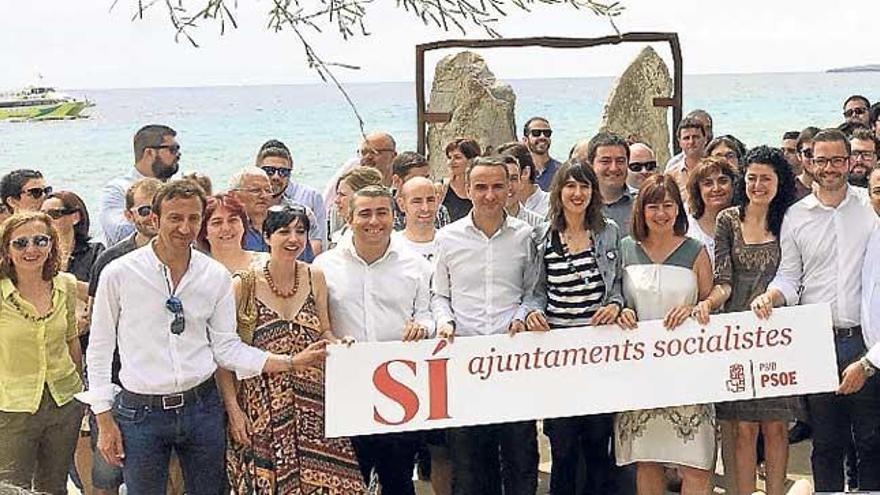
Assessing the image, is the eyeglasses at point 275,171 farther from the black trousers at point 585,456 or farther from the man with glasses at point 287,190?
the black trousers at point 585,456

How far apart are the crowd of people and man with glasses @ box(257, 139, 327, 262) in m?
0.75

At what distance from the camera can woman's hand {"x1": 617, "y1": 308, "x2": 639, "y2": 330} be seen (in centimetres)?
466

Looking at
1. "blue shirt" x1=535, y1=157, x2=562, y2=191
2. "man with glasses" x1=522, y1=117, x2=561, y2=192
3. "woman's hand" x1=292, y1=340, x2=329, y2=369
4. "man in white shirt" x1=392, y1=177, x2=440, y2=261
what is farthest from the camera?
"man with glasses" x1=522, y1=117, x2=561, y2=192

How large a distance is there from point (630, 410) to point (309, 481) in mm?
1406

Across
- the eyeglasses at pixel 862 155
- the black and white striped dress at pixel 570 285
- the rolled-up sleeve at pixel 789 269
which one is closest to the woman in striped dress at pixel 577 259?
the black and white striped dress at pixel 570 285

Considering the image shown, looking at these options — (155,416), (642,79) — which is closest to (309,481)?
(155,416)

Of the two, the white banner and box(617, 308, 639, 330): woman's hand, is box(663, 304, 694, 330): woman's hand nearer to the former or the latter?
the white banner

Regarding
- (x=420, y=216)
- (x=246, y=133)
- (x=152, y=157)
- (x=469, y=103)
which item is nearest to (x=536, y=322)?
(x=420, y=216)

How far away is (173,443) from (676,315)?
2.13 m

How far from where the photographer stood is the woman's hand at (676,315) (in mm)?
4703

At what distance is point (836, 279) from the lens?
15.7ft

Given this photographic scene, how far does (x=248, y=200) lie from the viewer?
5609 millimetres

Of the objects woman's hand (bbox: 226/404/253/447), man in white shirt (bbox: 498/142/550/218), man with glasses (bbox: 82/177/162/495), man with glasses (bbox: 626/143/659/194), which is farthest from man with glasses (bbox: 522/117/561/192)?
woman's hand (bbox: 226/404/253/447)

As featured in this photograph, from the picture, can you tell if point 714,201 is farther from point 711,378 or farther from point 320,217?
point 320,217
